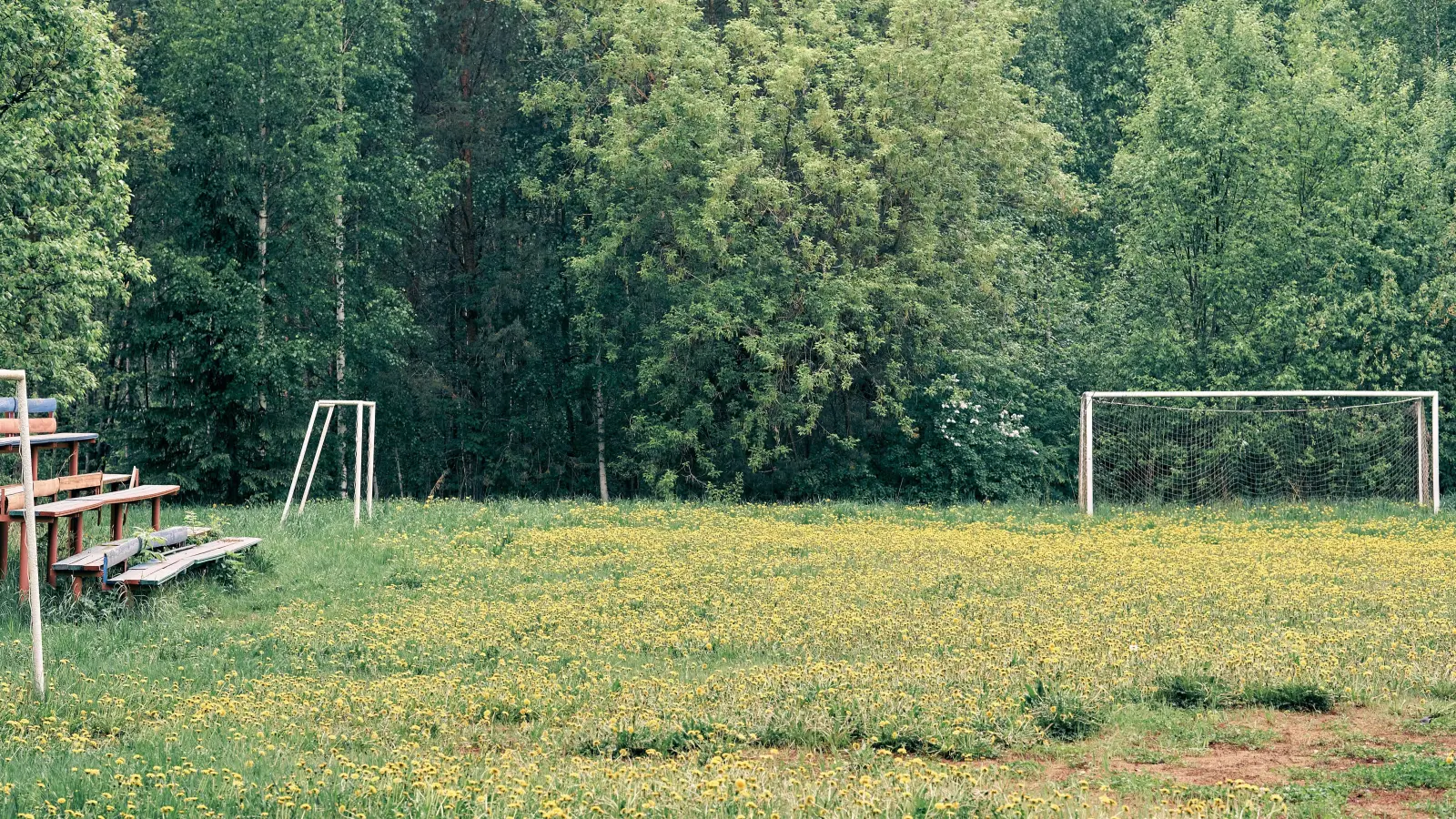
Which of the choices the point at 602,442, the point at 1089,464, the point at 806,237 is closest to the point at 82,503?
the point at 1089,464

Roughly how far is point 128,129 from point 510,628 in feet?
79.4

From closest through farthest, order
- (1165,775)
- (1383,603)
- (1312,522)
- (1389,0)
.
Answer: (1165,775) → (1383,603) → (1312,522) → (1389,0)

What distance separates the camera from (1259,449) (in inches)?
Answer: 1204

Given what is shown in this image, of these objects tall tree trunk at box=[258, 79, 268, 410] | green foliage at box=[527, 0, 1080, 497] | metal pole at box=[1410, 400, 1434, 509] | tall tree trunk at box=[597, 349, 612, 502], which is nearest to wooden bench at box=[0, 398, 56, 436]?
green foliage at box=[527, 0, 1080, 497]

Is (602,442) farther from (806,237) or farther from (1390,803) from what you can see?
(1390,803)

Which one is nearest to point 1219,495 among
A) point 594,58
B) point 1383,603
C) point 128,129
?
point 1383,603

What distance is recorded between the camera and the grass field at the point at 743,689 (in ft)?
20.6

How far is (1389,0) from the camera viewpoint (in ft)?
130

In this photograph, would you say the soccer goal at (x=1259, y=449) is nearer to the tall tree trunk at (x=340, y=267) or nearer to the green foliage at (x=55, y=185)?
the tall tree trunk at (x=340, y=267)

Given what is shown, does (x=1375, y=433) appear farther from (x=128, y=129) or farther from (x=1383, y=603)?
(x=128, y=129)

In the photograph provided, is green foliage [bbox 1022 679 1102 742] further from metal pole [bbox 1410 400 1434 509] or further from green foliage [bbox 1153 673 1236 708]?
metal pole [bbox 1410 400 1434 509]

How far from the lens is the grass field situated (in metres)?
6.28

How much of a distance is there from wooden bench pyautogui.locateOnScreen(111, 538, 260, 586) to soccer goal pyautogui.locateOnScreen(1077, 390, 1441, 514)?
18.4 metres

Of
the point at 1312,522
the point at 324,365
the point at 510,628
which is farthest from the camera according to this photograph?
the point at 324,365
